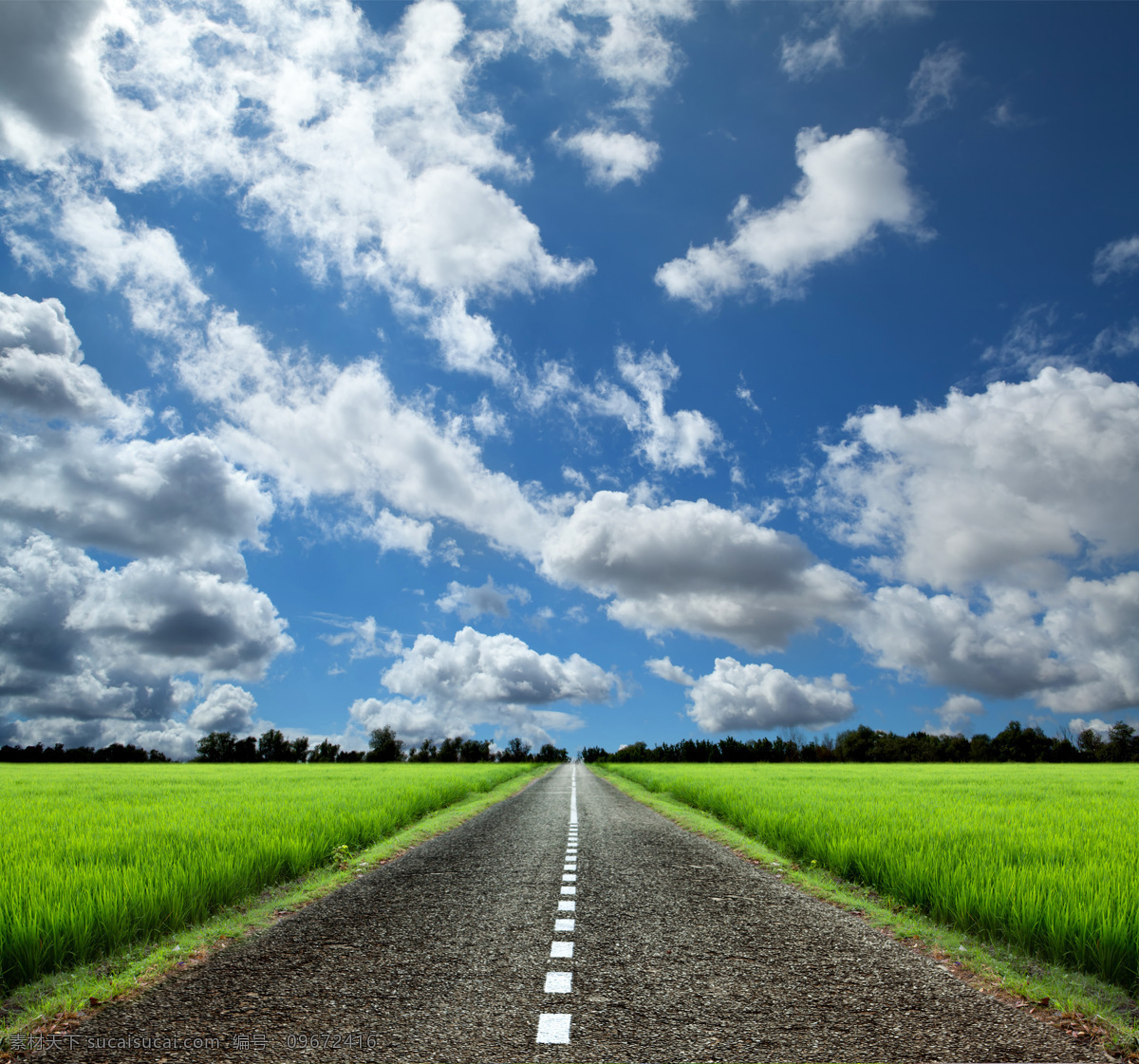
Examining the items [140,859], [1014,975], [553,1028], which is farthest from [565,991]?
[140,859]

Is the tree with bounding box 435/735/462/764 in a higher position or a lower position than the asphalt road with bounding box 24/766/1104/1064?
lower

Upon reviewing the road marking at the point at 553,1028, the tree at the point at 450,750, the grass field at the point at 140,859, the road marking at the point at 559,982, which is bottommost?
the tree at the point at 450,750

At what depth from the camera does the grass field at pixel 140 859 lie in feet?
23.0

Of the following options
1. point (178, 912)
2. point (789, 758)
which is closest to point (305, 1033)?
point (178, 912)

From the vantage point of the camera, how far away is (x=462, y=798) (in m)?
31.0

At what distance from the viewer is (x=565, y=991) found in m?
5.83

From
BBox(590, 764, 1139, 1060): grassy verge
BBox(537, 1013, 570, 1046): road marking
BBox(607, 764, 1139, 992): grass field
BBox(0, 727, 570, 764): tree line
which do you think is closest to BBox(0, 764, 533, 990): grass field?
BBox(537, 1013, 570, 1046): road marking

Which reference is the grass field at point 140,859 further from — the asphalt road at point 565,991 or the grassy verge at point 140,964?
the asphalt road at point 565,991

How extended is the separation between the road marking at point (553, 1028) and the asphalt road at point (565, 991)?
0.06 ft

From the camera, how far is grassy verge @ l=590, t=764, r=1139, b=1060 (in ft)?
18.1

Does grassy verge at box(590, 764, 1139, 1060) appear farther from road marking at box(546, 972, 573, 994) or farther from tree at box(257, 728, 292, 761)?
tree at box(257, 728, 292, 761)

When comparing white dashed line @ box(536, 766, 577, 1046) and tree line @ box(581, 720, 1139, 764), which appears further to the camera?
tree line @ box(581, 720, 1139, 764)

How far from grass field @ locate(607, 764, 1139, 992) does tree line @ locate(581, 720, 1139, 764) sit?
105 m

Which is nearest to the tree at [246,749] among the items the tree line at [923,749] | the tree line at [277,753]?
the tree line at [277,753]
